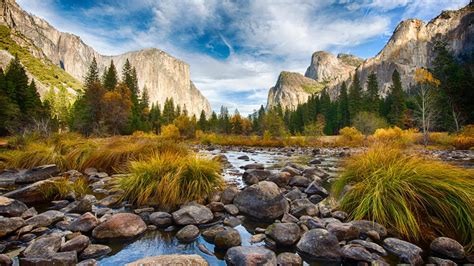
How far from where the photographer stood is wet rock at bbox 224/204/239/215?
12.8ft

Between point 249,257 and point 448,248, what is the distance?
6.87 ft

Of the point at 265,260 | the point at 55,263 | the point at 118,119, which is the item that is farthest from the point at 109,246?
the point at 118,119

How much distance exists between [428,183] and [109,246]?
13.4 feet

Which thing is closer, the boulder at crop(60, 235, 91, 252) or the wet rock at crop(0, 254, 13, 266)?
the wet rock at crop(0, 254, 13, 266)

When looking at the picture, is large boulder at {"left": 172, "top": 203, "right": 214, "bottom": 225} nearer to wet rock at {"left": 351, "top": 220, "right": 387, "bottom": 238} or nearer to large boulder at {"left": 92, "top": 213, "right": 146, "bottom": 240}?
large boulder at {"left": 92, "top": 213, "right": 146, "bottom": 240}

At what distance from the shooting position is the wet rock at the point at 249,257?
7.22 feet

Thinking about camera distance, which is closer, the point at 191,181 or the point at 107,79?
the point at 191,181

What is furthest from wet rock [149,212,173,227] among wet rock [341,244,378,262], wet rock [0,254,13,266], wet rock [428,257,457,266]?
wet rock [428,257,457,266]

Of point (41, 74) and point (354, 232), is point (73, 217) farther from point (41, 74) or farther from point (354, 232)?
point (41, 74)

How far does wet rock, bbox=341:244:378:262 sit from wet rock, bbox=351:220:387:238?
63cm

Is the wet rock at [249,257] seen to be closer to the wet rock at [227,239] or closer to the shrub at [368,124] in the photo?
the wet rock at [227,239]

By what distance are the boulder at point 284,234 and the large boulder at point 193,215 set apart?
39.6 inches

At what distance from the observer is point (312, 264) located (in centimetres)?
240

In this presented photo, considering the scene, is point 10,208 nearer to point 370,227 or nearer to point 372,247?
point 372,247
